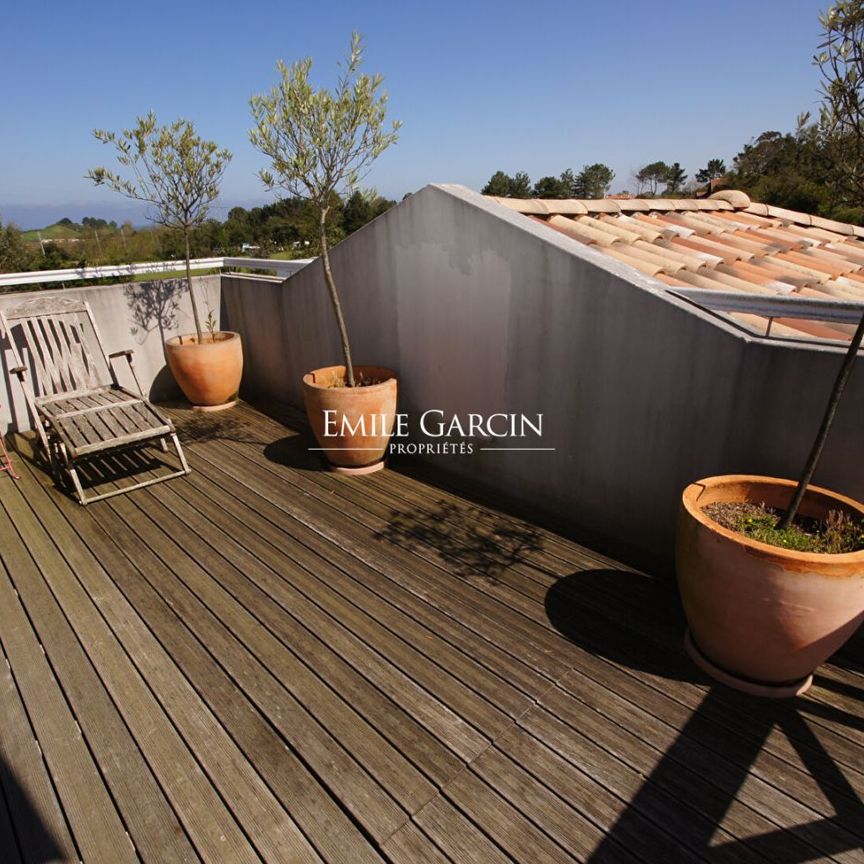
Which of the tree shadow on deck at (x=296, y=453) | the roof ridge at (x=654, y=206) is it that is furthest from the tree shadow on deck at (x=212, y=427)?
the roof ridge at (x=654, y=206)

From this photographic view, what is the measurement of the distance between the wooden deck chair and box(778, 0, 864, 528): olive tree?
156 inches

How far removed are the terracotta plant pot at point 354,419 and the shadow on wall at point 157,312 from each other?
8.54ft

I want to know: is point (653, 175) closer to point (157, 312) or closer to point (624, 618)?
point (157, 312)

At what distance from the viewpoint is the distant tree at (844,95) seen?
5.58 ft

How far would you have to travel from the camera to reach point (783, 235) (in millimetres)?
5289

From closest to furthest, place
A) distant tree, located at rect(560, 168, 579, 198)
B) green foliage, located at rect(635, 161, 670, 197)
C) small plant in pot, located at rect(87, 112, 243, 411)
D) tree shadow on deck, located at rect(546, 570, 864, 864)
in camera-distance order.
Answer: tree shadow on deck, located at rect(546, 570, 864, 864) → small plant in pot, located at rect(87, 112, 243, 411) → distant tree, located at rect(560, 168, 579, 198) → green foliage, located at rect(635, 161, 670, 197)

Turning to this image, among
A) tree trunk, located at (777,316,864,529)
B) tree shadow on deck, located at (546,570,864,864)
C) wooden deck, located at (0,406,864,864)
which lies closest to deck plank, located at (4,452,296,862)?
wooden deck, located at (0,406,864,864)

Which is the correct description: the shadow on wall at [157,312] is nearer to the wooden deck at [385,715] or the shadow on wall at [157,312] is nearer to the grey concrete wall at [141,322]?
the grey concrete wall at [141,322]

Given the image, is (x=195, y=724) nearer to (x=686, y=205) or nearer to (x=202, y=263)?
(x=202, y=263)

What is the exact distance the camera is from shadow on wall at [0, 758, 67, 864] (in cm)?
158

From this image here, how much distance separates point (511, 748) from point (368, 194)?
356 cm

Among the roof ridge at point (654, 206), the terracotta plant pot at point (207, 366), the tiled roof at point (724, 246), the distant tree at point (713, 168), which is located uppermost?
the distant tree at point (713, 168)

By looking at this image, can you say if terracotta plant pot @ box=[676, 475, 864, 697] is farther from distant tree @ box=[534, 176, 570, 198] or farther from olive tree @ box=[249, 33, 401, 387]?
distant tree @ box=[534, 176, 570, 198]

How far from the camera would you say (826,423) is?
6.28ft
